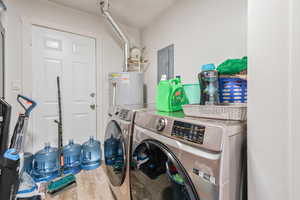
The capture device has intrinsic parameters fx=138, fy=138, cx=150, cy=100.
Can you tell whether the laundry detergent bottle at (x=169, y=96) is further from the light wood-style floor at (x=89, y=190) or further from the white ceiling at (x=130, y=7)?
the white ceiling at (x=130, y=7)

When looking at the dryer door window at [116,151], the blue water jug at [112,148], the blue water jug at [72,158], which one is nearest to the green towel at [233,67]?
the dryer door window at [116,151]

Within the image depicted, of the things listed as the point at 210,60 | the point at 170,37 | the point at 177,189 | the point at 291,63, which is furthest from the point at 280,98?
the point at 170,37

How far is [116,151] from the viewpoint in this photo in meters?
1.15

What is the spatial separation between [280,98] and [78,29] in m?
2.62

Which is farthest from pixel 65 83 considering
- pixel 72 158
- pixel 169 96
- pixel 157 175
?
pixel 157 175

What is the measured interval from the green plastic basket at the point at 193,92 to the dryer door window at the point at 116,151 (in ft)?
1.94

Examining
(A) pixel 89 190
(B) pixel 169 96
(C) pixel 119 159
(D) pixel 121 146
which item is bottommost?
(A) pixel 89 190

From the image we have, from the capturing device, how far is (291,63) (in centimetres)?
40

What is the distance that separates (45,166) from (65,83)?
1184 mm

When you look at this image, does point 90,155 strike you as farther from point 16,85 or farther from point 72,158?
point 16,85

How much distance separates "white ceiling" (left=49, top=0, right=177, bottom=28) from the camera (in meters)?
1.99

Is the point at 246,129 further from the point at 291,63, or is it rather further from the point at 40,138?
the point at 40,138

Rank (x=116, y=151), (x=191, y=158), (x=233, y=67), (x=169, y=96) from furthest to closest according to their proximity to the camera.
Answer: (x=116, y=151)
(x=169, y=96)
(x=233, y=67)
(x=191, y=158)

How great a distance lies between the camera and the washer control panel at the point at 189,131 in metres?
0.50
